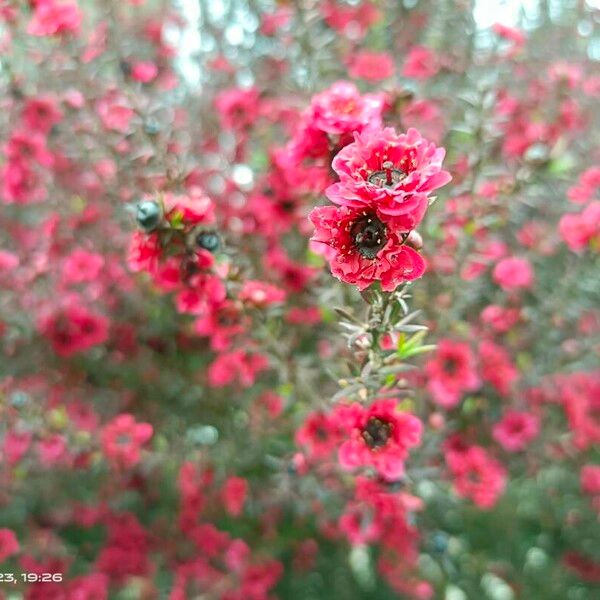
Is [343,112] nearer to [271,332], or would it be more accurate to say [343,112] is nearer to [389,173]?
[389,173]

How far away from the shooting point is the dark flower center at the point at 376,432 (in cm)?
140

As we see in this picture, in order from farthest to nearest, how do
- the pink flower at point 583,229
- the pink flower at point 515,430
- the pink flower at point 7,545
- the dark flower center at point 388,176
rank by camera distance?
the pink flower at point 515,430 → the pink flower at point 7,545 → the pink flower at point 583,229 → the dark flower center at point 388,176

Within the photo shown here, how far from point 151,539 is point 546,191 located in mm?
1944

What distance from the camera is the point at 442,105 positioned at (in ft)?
9.04

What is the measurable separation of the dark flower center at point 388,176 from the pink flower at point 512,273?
4.19 feet

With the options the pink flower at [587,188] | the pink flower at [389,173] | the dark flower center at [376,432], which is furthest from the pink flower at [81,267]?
the pink flower at [587,188]

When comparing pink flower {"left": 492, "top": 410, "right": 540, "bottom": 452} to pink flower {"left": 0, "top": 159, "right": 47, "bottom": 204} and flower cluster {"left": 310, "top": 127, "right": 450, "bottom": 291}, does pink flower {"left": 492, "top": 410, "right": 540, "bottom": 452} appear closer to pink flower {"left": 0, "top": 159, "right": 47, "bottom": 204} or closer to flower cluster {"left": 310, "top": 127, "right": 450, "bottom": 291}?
flower cluster {"left": 310, "top": 127, "right": 450, "bottom": 291}

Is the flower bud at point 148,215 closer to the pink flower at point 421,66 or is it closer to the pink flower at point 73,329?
the pink flower at point 73,329

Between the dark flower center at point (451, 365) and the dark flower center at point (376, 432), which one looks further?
the dark flower center at point (451, 365)

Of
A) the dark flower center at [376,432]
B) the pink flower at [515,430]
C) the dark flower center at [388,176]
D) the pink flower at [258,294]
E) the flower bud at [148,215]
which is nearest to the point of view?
the dark flower center at [388,176]

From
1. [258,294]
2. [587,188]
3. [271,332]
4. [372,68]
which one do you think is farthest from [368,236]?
[372,68]

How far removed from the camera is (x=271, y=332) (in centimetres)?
175

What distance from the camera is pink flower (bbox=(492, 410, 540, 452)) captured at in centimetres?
234

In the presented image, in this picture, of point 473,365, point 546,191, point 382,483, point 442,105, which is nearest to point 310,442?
point 382,483
